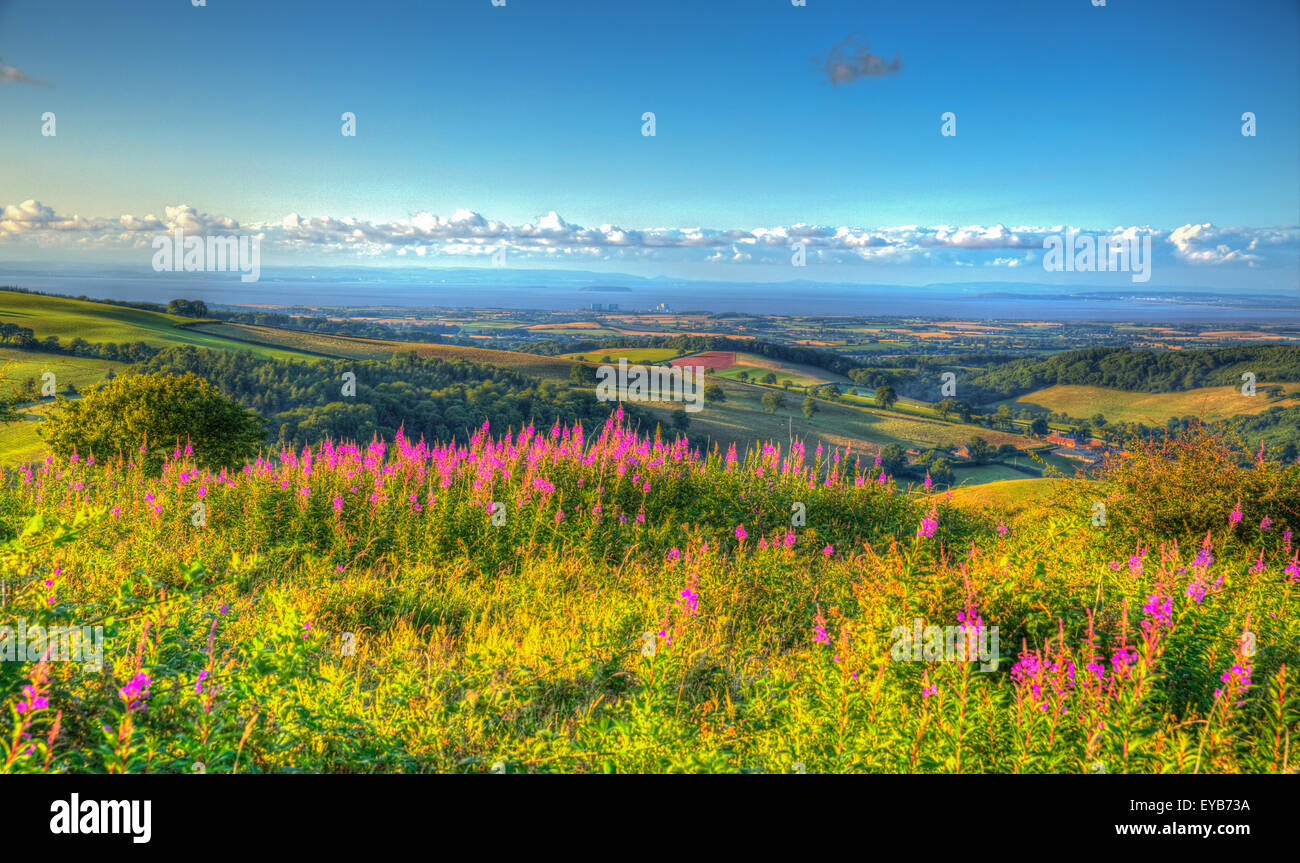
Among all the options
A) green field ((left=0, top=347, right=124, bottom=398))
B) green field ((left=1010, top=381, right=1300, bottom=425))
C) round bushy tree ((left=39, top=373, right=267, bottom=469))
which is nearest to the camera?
round bushy tree ((left=39, top=373, right=267, bottom=469))

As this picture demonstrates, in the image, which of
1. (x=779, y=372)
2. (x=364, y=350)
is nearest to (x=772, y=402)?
(x=779, y=372)

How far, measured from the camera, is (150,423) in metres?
8.51

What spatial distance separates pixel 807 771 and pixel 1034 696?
98 cm

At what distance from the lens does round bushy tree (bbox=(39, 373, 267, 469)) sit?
28.0ft

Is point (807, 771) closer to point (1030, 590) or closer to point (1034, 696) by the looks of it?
point (1034, 696)

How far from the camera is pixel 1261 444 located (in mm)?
7293

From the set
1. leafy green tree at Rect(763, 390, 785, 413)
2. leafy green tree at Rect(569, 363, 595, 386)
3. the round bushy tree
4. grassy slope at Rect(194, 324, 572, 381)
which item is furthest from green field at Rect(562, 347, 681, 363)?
the round bushy tree

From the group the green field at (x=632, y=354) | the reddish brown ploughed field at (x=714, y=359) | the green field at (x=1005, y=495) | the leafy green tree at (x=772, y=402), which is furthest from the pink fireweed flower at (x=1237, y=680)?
the green field at (x=632, y=354)

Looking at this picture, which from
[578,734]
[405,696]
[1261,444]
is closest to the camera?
[578,734]

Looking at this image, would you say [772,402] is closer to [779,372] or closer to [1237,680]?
[779,372]

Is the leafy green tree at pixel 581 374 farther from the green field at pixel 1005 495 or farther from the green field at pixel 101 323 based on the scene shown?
the green field at pixel 1005 495

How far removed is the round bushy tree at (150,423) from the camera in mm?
8531

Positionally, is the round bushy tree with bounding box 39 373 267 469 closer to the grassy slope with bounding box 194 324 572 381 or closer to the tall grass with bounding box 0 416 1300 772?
the tall grass with bounding box 0 416 1300 772
